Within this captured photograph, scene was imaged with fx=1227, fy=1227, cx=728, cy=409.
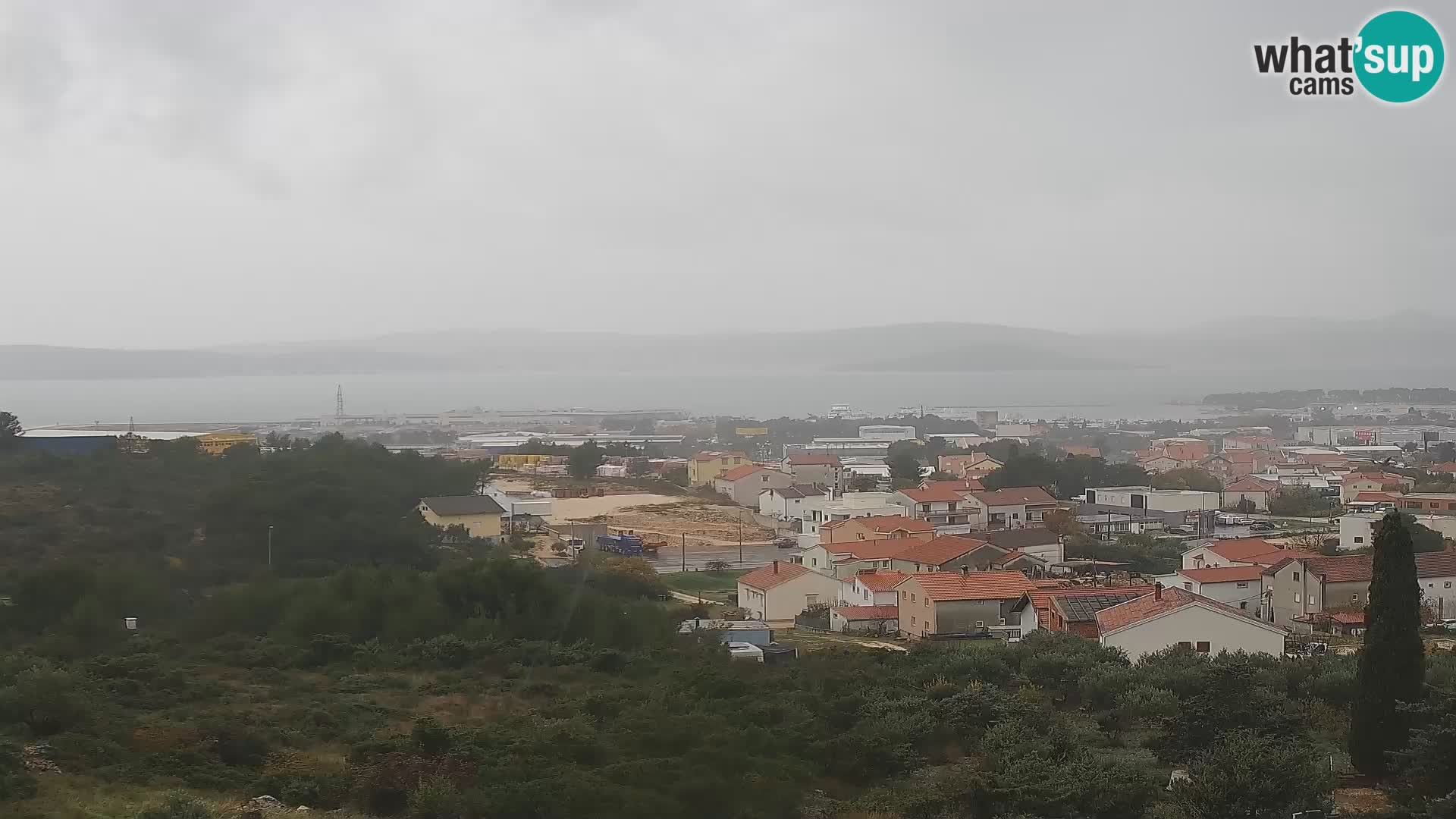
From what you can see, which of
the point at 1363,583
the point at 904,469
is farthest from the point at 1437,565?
the point at 904,469

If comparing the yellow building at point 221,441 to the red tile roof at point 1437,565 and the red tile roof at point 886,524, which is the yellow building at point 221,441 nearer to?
the red tile roof at point 886,524

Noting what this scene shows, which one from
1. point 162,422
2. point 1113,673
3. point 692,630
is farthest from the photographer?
point 162,422

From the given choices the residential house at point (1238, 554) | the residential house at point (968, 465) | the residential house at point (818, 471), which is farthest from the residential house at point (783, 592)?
the residential house at point (968, 465)

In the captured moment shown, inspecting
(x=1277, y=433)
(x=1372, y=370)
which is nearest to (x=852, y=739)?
(x=1277, y=433)

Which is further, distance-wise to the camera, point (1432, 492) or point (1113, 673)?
point (1432, 492)

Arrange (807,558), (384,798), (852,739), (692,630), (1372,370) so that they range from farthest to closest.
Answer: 1. (1372,370)
2. (807,558)
3. (692,630)
4. (852,739)
5. (384,798)

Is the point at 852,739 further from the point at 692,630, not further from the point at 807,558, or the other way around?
the point at 807,558
